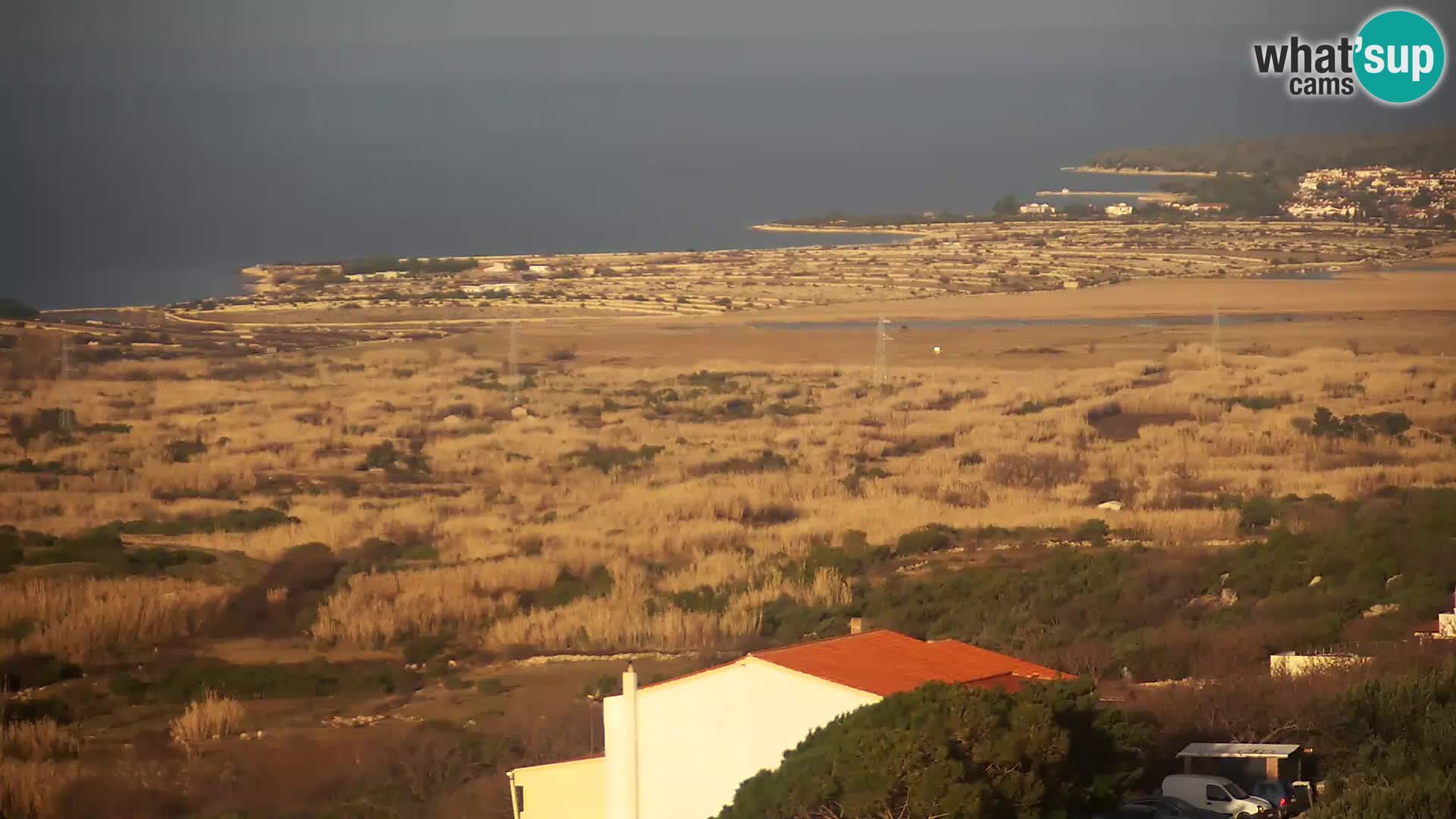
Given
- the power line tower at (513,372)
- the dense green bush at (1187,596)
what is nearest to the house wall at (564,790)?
the dense green bush at (1187,596)

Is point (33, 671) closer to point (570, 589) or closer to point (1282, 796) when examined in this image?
point (570, 589)

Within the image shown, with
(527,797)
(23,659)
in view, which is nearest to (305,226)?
(23,659)

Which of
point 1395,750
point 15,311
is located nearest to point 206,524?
point 1395,750

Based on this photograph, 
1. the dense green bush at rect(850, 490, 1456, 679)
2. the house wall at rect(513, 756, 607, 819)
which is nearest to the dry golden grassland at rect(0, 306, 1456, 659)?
the dense green bush at rect(850, 490, 1456, 679)

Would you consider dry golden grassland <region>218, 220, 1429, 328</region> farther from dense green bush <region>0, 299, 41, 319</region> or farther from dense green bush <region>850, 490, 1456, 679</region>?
dense green bush <region>850, 490, 1456, 679</region>

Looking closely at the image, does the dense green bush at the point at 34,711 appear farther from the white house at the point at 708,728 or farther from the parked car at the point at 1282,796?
the parked car at the point at 1282,796
